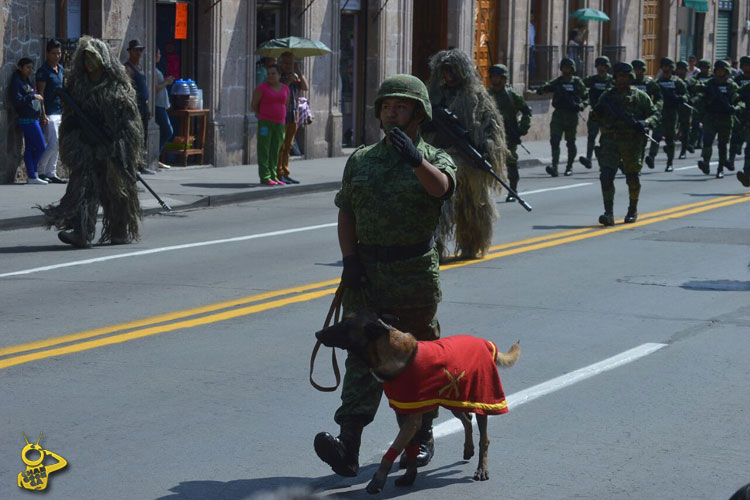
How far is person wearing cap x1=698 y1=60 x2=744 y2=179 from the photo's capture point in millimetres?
23312

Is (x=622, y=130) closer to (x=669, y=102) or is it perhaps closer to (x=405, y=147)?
(x=405, y=147)

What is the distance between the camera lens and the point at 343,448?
19.2 feet

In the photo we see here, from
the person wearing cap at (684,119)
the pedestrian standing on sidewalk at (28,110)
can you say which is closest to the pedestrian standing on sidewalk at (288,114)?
the pedestrian standing on sidewalk at (28,110)

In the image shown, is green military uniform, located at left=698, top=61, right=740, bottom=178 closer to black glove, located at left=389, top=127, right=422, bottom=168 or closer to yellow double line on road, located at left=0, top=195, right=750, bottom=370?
yellow double line on road, located at left=0, top=195, right=750, bottom=370

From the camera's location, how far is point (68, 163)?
1373 centimetres

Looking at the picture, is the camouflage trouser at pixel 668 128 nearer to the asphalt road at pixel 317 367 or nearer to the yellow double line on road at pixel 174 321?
the asphalt road at pixel 317 367

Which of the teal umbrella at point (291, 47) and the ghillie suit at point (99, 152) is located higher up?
the teal umbrella at point (291, 47)

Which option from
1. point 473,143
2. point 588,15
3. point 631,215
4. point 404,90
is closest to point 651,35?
point 588,15

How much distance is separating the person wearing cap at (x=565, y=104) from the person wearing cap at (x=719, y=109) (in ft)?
6.89

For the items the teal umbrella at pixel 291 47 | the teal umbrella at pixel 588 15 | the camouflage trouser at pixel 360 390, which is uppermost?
the teal umbrella at pixel 588 15

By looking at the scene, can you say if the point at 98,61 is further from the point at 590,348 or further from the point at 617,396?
the point at 617,396

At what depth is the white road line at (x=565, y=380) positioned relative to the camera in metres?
6.92

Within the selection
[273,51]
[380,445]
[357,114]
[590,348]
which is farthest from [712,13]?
[380,445]

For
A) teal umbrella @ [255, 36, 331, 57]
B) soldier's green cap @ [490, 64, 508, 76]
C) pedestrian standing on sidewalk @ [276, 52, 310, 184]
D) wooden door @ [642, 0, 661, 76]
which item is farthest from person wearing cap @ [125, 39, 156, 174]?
wooden door @ [642, 0, 661, 76]
